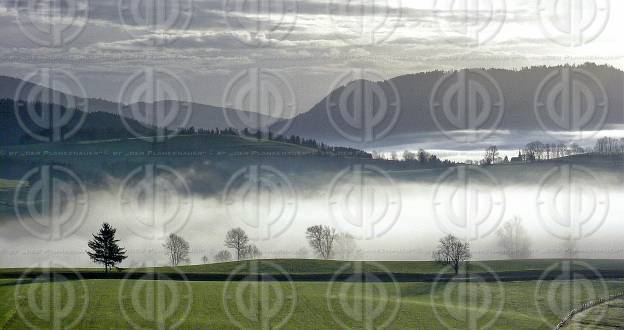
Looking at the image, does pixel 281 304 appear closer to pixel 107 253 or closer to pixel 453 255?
pixel 107 253

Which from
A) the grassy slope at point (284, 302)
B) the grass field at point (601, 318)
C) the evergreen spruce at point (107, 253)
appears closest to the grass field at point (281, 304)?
the grassy slope at point (284, 302)

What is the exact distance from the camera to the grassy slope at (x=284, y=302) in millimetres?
96000

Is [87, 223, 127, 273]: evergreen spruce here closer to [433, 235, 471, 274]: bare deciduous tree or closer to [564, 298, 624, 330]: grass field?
[433, 235, 471, 274]: bare deciduous tree

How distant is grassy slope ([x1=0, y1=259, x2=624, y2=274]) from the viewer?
445ft

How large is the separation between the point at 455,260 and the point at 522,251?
48.0 metres

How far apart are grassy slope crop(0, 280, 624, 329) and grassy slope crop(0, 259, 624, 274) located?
15517 millimetres

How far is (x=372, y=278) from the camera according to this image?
132 metres

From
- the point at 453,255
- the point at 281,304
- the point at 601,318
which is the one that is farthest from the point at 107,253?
the point at 601,318

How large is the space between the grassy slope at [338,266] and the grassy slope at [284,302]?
15517 mm

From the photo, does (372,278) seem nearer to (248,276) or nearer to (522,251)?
(248,276)

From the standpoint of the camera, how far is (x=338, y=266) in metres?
143

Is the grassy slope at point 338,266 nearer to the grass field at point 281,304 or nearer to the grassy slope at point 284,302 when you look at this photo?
the grass field at point 281,304

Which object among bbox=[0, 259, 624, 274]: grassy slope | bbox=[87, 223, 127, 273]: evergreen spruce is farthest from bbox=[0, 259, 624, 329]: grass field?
bbox=[87, 223, 127, 273]: evergreen spruce

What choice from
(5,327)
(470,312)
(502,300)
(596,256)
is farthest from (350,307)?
(596,256)
